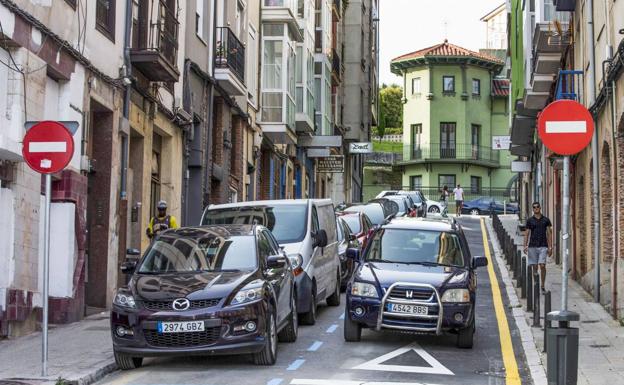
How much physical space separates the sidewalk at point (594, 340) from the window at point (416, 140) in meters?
49.5

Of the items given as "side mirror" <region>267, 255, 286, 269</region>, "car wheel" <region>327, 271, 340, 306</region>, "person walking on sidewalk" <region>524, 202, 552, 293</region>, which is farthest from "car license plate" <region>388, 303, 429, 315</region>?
"person walking on sidewalk" <region>524, 202, 552, 293</region>

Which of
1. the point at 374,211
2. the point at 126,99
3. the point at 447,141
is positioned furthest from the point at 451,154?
the point at 126,99

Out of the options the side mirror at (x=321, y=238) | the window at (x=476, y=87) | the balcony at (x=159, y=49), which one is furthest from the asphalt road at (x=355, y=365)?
the window at (x=476, y=87)

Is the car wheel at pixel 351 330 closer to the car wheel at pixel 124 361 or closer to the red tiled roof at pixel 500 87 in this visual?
the car wheel at pixel 124 361

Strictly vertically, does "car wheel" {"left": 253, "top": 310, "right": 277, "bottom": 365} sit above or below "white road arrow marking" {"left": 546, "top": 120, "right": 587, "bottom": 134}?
below

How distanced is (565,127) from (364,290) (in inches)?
168

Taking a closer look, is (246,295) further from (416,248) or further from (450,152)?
(450,152)

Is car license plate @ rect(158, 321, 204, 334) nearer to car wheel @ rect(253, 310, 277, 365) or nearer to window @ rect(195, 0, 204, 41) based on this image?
car wheel @ rect(253, 310, 277, 365)

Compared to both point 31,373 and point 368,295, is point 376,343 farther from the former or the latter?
point 31,373

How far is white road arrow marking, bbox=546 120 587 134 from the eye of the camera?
9477mm

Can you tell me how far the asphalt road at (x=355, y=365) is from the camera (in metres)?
10.5

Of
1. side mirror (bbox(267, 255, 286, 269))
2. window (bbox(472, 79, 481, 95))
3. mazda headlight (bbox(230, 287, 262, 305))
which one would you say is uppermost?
window (bbox(472, 79, 481, 95))

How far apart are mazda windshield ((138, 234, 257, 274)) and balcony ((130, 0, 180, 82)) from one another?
677 cm

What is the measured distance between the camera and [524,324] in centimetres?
1534
